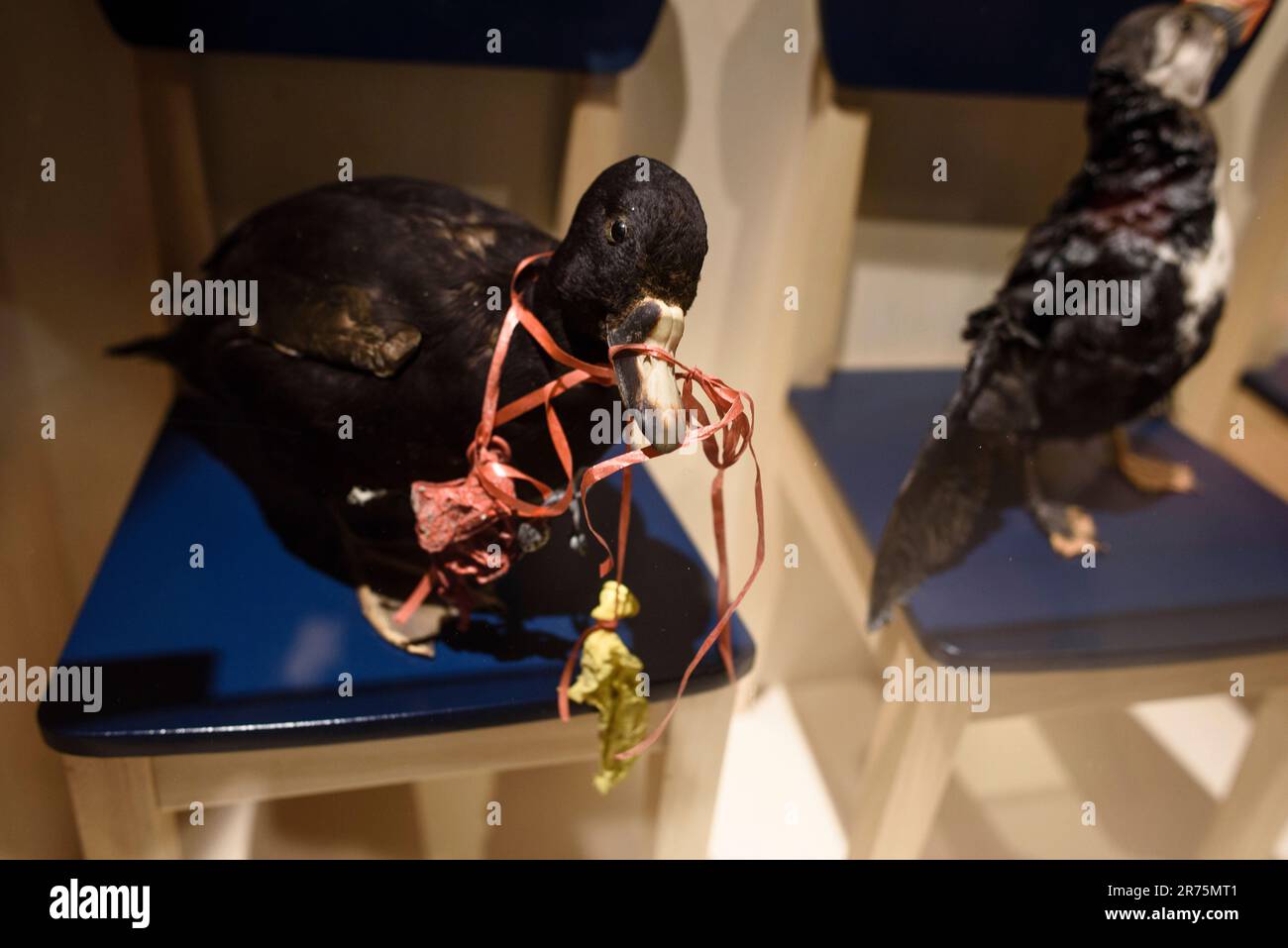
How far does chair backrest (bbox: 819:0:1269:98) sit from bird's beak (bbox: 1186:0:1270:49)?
1.5 inches

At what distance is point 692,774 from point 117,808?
16.4 inches

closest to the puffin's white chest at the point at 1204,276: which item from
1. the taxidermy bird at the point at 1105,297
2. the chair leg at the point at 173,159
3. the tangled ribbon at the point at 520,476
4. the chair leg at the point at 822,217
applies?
the taxidermy bird at the point at 1105,297

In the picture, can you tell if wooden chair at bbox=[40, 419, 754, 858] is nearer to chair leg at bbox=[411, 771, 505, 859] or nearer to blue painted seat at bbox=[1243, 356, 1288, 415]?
chair leg at bbox=[411, 771, 505, 859]

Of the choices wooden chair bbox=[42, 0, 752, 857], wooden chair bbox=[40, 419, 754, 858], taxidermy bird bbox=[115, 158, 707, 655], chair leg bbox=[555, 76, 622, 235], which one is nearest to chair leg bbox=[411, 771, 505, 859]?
wooden chair bbox=[42, 0, 752, 857]

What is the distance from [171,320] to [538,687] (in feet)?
1.59

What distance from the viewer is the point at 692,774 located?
0.77 meters

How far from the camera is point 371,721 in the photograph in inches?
25.2
